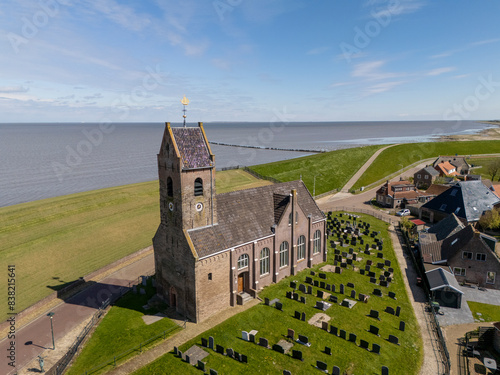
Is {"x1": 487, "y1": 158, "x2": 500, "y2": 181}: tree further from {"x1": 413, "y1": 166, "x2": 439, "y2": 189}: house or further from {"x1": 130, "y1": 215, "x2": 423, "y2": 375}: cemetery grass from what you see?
{"x1": 130, "y1": 215, "x2": 423, "y2": 375}: cemetery grass

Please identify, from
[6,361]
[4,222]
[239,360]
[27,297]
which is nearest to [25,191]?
[4,222]

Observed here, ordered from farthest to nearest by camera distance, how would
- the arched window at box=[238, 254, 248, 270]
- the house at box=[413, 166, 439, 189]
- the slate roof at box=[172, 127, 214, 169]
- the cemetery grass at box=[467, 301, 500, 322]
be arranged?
1. the house at box=[413, 166, 439, 189]
2. the arched window at box=[238, 254, 248, 270]
3. the cemetery grass at box=[467, 301, 500, 322]
4. the slate roof at box=[172, 127, 214, 169]

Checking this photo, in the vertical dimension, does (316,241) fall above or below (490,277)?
above

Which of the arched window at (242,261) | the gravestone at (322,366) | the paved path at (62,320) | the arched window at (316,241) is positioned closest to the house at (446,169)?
the arched window at (316,241)

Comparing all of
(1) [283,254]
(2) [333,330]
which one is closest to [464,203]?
→ (1) [283,254]

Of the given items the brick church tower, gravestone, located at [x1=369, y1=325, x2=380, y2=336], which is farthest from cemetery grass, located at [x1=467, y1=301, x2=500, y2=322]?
the brick church tower

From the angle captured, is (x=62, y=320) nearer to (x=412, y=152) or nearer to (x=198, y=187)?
(x=198, y=187)
